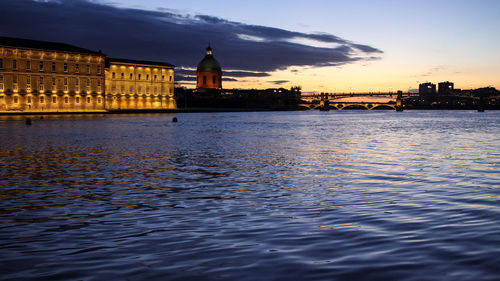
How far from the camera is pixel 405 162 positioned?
793 inches

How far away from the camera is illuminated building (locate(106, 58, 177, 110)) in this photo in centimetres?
13862

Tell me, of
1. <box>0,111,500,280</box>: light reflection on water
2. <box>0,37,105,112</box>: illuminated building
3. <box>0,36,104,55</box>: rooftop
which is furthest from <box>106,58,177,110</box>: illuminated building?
<box>0,111,500,280</box>: light reflection on water

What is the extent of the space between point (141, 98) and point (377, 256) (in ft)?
478

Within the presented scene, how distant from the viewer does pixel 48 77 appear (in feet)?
370

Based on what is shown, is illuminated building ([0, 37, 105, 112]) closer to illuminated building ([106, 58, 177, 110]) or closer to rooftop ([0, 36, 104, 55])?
rooftop ([0, 36, 104, 55])

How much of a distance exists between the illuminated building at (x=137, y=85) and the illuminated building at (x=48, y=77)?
1170 centimetres

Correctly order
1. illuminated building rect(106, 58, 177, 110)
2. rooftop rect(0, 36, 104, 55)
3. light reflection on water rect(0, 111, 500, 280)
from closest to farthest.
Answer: light reflection on water rect(0, 111, 500, 280), rooftop rect(0, 36, 104, 55), illuminated building rect(106, 58, 177, 110)

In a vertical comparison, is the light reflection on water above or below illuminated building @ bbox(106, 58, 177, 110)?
below

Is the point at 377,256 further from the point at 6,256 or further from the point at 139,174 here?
the point at 139,174

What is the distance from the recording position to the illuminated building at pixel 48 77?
10506 centimetres

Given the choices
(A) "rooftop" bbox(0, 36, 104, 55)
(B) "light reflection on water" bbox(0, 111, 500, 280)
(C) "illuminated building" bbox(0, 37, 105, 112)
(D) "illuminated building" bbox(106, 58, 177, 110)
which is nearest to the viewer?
(B) "light reflection on water" bbox(0, 111, 500, 280)

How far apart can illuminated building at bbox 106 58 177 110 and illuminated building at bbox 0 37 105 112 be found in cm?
1170

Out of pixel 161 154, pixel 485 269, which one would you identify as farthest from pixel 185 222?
pixel 161 154

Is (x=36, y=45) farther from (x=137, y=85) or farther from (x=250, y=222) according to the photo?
(x=250, y=222)
